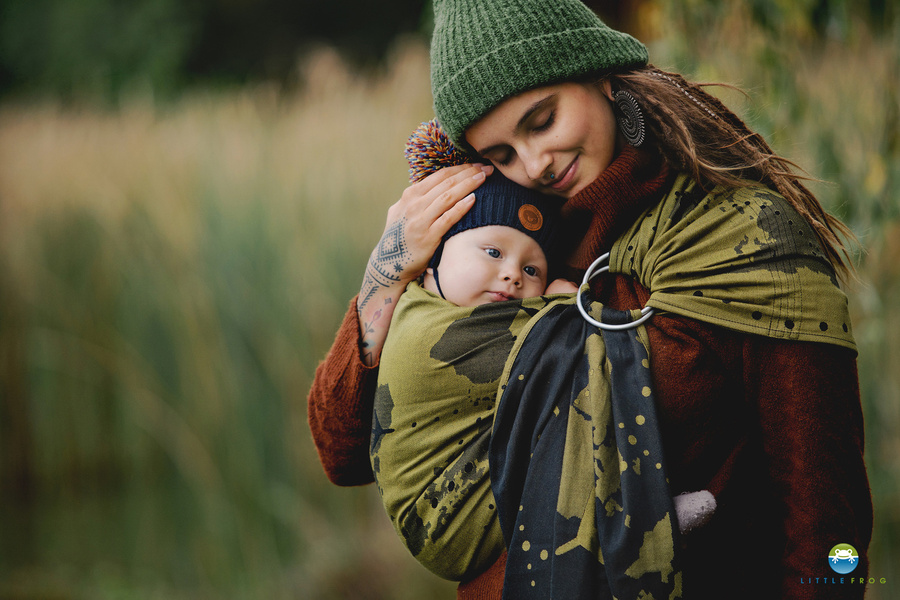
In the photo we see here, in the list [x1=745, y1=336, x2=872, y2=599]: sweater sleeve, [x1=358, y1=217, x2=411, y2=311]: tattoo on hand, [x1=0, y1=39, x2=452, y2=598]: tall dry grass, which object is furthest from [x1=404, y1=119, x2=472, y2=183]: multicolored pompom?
[x1=0, y1=39, x2=452, y2=598]: tall dry grass

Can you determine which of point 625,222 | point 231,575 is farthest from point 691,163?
point 231,575

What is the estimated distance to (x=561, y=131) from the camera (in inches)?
46.1

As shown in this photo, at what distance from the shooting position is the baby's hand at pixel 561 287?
1273 mm

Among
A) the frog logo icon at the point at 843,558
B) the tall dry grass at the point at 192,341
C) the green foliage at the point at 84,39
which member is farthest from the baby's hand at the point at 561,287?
the green foliage at the point at 84,39

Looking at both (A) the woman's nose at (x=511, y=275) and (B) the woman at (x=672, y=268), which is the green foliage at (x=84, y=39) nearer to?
(B) the woman at (x=672, y=268)

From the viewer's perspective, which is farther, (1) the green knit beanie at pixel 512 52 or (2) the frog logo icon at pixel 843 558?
(1) the green knit beanie at pixel 512 52

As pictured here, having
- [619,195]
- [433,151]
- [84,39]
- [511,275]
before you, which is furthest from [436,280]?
[84,39]

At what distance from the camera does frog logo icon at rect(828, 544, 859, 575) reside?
3.22 ft

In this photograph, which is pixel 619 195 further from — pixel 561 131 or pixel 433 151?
pixel 433 151

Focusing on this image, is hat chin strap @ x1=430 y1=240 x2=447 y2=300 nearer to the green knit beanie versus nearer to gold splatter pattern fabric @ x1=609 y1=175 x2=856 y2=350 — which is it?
the green knit beanie

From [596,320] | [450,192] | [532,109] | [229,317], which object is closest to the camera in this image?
[596,320]

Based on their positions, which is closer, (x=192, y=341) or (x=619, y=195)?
(x=619, y=195)

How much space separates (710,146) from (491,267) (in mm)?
424

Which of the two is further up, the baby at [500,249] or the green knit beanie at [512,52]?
the green knit beanie at [512,52]
